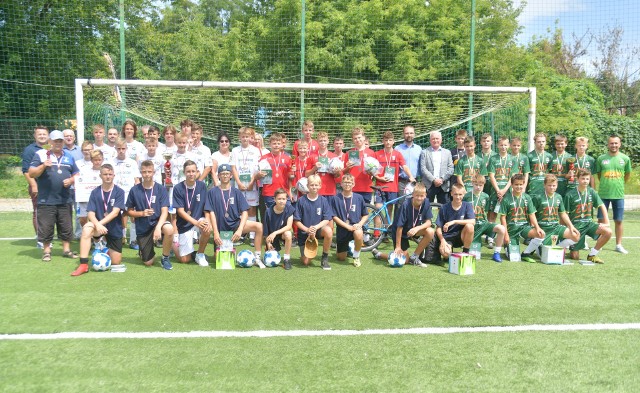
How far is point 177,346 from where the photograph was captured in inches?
153

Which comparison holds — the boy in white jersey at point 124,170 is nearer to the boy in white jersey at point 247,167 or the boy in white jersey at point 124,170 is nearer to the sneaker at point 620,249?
the boy in white jersey at point 247,167

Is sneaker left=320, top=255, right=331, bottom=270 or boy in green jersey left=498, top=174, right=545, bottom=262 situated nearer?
sneaker left=320, top=255, right=331, bottom=270

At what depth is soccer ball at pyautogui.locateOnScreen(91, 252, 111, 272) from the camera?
20.2ft

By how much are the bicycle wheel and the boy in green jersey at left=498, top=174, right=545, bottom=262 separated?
5.23 feet

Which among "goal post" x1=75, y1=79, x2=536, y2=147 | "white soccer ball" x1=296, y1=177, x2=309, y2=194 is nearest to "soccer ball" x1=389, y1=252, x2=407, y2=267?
"white soccer ball" x1=296, y1=177, x2=309, y2=194

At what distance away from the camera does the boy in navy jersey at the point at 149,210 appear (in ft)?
21.2

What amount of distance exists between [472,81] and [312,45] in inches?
148

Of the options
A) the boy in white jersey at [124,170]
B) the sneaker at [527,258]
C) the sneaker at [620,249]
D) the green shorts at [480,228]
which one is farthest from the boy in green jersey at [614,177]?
the boy in white jersey at [124,170]

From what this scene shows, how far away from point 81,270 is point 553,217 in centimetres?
607

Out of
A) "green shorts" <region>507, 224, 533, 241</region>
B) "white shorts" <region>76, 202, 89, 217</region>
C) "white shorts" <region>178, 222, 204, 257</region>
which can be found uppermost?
"white shorts" <region>76, 202, 89, 217</region>

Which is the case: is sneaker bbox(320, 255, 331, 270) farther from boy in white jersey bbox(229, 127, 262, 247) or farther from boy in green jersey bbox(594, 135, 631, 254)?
boy in green jersey bbox(594, 135, 631, 254)

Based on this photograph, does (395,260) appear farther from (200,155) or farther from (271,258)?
(200,155)

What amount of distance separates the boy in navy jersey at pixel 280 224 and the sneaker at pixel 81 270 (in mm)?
2101

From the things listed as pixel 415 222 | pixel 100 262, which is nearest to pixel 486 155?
pixel 415 222
